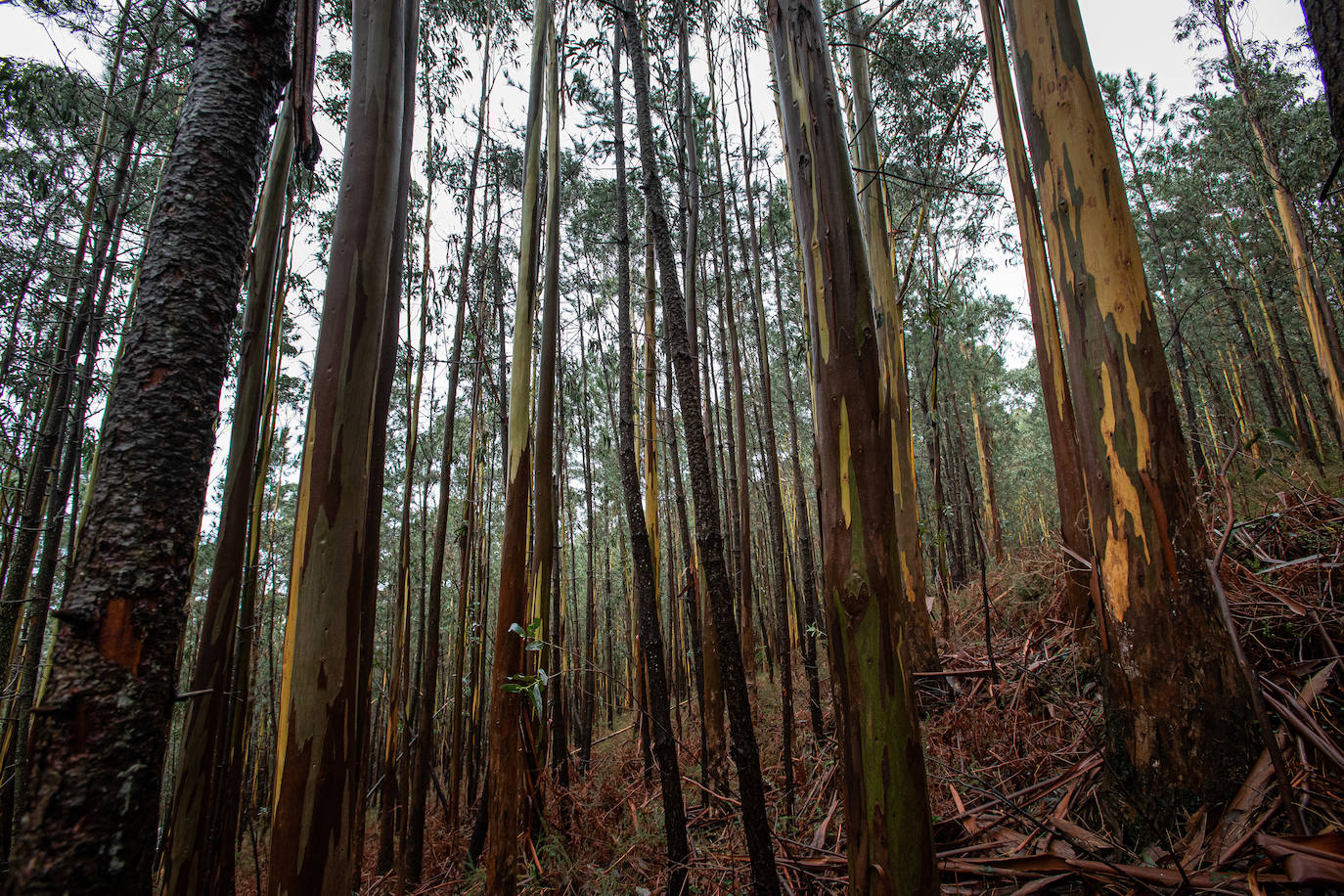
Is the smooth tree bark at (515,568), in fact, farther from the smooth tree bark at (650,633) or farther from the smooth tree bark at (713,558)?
the smooth tree bark at (713,558)

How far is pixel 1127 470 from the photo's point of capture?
182cm

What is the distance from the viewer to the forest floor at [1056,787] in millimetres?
1357

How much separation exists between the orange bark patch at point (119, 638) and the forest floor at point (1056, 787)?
2.12 metres

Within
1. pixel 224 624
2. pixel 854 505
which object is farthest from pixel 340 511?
pixel 224 624

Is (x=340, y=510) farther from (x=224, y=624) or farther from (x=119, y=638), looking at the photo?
(x=224, y=624)

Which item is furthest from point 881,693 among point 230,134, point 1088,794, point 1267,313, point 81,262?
point 1267,313

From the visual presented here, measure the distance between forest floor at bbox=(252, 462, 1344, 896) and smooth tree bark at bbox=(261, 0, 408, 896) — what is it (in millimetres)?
1632

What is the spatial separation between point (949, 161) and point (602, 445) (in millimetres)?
9156

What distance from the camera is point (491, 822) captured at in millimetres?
2908

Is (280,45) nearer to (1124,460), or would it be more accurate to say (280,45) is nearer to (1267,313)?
(1124,460)

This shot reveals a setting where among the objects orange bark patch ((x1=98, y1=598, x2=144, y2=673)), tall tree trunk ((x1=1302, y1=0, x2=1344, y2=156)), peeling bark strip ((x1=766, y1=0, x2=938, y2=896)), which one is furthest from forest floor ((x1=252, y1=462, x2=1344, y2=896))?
orange bark patch ((x1=98, y1=598, x2=144, y2=673))

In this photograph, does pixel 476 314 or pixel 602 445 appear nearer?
pixel 476 314

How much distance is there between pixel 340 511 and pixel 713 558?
1235 mm

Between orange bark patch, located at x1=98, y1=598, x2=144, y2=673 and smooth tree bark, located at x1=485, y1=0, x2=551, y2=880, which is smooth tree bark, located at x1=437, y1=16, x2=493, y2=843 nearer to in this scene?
smooth tree bark, located at x1=485, y1=0, x2=551, y2=880
